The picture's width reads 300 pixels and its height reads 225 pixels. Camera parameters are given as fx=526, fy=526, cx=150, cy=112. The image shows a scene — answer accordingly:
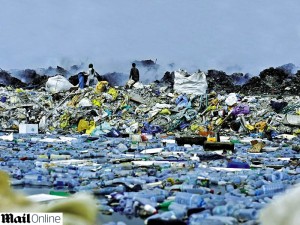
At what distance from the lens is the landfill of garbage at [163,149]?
155 inches

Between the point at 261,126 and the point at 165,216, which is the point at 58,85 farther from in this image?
the point at 165,216

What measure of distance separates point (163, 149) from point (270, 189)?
14.0ft

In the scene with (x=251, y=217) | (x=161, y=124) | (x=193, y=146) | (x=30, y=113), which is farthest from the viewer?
(x=30, y=113)

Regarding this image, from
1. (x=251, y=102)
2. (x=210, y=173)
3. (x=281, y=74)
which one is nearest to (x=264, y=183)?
(x=210, y=173)

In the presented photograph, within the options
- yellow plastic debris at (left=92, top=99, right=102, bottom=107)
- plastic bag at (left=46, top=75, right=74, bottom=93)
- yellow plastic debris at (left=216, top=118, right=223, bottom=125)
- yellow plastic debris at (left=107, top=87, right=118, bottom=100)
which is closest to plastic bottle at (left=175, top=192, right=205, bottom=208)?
yellow plastic debris at (left=216, top=118, right=223, bottom=125)

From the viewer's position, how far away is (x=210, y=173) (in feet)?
18.3

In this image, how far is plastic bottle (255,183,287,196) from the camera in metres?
4.32

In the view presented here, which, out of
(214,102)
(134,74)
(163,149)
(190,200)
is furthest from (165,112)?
(190,200)

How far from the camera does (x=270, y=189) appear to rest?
14.4 feet

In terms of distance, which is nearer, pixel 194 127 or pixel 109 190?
pixel 109 190

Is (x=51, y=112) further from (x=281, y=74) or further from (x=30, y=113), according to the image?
(x=281, y=74)

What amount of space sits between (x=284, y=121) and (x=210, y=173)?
8565 millimetres

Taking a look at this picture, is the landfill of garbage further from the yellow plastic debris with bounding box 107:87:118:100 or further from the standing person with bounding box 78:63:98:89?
the standing person with bounding box 78:63:98:89
